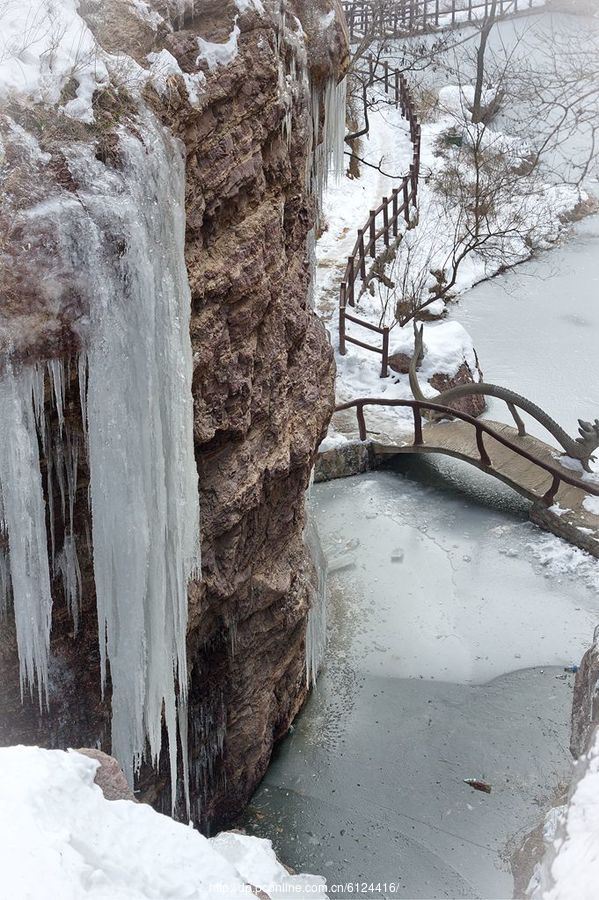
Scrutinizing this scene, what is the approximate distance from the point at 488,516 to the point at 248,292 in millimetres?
5574

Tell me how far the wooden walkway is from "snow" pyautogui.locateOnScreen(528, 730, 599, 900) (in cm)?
569

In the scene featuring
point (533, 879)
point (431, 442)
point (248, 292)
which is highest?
point (248, 292)

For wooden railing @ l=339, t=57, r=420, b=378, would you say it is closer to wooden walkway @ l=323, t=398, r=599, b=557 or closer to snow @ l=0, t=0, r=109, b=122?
wooden walkway @ l=323, t=398, r=599, b=557

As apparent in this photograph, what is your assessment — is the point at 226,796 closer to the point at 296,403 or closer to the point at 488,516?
the point at 296,403

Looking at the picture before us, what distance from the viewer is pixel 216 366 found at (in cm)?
477

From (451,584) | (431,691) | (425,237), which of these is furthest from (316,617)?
(425,237)

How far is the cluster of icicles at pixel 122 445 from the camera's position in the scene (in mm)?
3699

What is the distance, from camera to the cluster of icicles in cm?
370

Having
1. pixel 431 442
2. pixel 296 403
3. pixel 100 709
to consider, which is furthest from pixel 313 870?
pixel 431 442

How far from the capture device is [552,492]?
9062 millimetres

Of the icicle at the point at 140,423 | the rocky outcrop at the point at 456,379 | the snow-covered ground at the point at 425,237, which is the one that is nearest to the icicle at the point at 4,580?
the icicle at the point at 140,423

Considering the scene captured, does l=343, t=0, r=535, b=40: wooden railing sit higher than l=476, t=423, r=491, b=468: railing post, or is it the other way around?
l=343, t=0, r=535, b=40: wooden railing

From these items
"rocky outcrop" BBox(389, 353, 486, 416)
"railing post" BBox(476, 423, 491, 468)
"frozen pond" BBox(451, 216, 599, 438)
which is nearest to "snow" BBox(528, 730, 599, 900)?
"railing post" BBox(476, 423, 491, 468)

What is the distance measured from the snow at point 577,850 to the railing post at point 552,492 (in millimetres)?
5850
